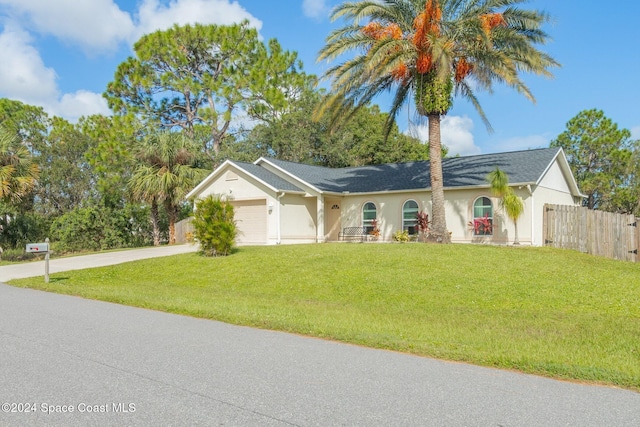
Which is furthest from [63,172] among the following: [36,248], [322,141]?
[36,248]

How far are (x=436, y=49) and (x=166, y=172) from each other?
1623 centimetres

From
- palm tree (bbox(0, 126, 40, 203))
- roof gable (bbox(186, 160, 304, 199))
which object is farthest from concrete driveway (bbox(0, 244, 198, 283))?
palm tree (bbox(0, 126, 40, 203))

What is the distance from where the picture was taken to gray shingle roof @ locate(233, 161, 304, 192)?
23312 mm

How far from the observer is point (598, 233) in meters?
19.4

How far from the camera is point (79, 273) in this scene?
1634cm

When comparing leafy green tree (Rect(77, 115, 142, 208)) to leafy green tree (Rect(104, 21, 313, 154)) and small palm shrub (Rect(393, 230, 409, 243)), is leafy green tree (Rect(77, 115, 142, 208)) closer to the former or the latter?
leafy green tree (Rect(104, 21, 313, 154))

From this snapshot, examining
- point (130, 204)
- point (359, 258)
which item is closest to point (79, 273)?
point (359, 258)

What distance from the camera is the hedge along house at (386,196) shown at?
20.6 meters

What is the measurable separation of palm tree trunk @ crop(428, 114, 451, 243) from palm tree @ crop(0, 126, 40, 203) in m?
18.7

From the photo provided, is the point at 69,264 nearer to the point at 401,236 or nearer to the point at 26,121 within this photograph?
the point at 401,236

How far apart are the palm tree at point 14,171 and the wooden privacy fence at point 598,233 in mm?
23770

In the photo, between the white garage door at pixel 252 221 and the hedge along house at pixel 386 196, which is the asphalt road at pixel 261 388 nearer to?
the hedge along house at pixel 386 196

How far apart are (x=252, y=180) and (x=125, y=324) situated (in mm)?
16010

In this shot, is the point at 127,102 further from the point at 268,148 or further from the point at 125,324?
the point at 125,324
